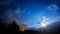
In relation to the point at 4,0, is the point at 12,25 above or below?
below

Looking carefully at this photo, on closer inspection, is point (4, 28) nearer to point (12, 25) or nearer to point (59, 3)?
point (12, 25)

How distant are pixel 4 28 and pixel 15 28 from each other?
289 mm

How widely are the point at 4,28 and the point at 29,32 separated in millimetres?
671

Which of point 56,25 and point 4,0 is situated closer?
point 56,25

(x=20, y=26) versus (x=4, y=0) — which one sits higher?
(x=4, y=0)

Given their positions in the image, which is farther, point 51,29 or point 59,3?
point 59,3

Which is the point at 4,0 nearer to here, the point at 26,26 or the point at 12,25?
the point at 12,25

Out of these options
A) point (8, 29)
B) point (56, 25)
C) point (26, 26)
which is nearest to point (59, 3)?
point (56, 25)

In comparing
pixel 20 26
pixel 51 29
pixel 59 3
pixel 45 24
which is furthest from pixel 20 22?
pixel 59 3

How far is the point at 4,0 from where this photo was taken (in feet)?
8.83

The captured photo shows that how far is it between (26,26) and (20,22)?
198 mm

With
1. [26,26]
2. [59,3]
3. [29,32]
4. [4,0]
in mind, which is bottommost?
[29,32]

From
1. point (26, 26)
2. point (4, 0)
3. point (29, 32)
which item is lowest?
point (29, 32)

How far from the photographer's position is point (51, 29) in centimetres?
250
